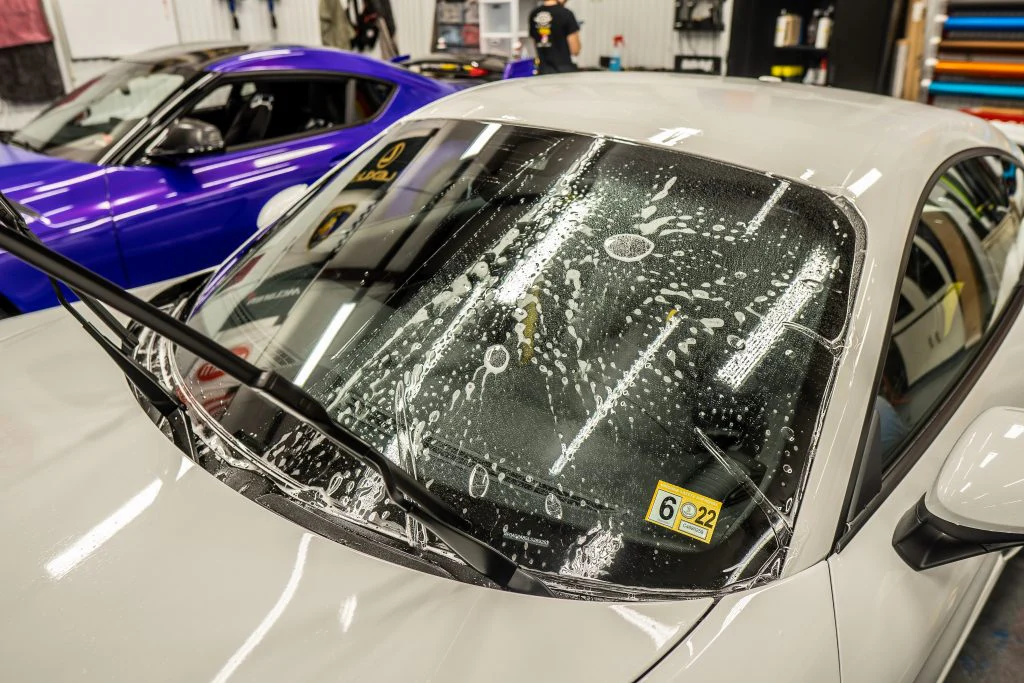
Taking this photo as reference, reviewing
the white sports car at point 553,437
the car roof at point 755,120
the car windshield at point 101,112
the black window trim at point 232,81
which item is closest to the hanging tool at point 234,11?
the car windshield at point 101,112

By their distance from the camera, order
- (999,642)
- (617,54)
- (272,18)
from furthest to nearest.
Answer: (617,54)
(272,18)
(999,642)

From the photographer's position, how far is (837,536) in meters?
0.89

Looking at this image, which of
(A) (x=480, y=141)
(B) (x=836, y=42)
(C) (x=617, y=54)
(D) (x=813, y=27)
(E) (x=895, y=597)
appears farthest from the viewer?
(C) (x=617, y=54)

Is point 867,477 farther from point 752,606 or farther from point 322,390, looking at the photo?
point 322,390

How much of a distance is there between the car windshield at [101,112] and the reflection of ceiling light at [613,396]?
245cm

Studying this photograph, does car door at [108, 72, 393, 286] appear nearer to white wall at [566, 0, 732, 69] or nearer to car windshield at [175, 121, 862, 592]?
car windshield at [175, 121, 862, 592]

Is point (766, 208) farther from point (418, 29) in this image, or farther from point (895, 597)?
point (418, 29)

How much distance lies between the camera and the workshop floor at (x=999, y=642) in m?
1.58

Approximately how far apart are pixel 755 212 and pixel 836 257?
0.14 meters

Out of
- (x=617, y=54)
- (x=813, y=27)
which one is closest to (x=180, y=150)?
(x=813, y=27)

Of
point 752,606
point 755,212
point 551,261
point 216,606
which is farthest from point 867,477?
point 216,606

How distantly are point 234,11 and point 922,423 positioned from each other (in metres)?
7.61

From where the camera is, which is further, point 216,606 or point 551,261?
point 551,261

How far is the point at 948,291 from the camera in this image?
1458 mm
